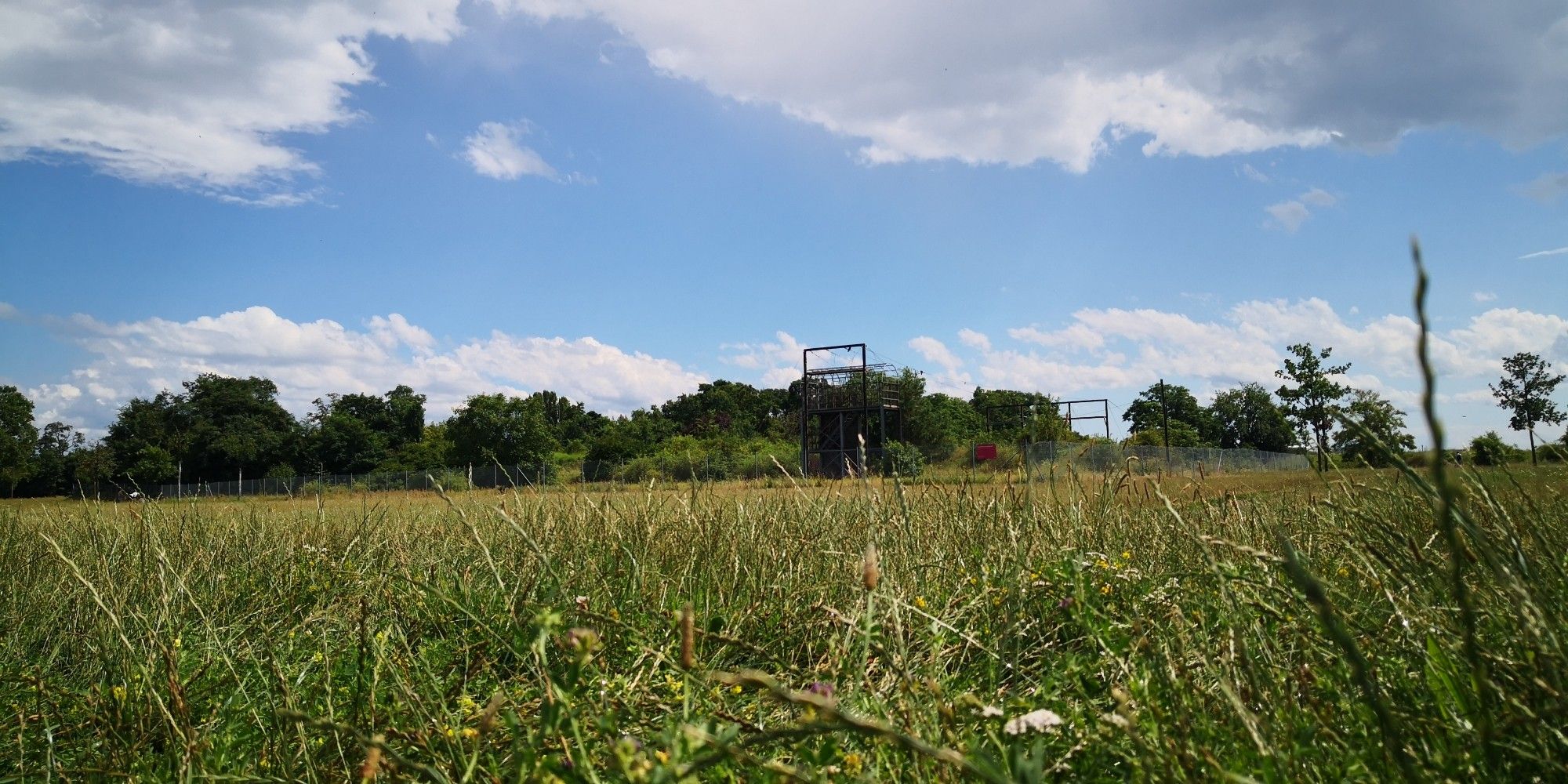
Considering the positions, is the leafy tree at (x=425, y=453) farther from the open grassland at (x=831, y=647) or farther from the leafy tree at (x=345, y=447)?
the open grassland at (x=831, y=647)

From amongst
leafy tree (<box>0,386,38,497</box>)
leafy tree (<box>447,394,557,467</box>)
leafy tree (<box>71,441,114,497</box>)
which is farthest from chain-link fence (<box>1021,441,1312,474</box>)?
leafy tree (<box>0,386,38,497</box>)

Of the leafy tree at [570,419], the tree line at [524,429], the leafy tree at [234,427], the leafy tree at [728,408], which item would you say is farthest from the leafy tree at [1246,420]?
the leafy tree at [234,427]

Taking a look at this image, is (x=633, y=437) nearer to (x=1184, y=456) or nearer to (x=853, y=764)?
(x=1184, y=456)

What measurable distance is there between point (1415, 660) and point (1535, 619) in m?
0.60

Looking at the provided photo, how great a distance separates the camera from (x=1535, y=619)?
1.50 metres

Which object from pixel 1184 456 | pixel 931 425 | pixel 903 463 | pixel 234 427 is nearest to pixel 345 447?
pixel 234 427

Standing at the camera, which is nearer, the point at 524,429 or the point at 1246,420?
the point at 524,429

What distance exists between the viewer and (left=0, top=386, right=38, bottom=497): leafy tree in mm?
60500

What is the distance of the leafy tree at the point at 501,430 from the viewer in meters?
48.7

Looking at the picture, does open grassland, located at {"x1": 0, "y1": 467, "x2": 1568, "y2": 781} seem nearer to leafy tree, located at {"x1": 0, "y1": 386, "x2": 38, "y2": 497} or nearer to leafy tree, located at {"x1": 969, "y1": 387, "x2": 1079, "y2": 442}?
leafy tree, located at {"x1": 969, "y1": 387, "x2": 1079, "y2": 442}

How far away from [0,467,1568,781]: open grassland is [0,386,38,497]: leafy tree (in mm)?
69824

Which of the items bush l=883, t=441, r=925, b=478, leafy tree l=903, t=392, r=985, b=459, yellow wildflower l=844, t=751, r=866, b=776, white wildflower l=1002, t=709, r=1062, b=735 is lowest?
yellow wildflower l=844, t=751, r=866, b=776

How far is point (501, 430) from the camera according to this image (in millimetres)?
48906

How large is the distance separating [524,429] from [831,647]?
1946 inches
